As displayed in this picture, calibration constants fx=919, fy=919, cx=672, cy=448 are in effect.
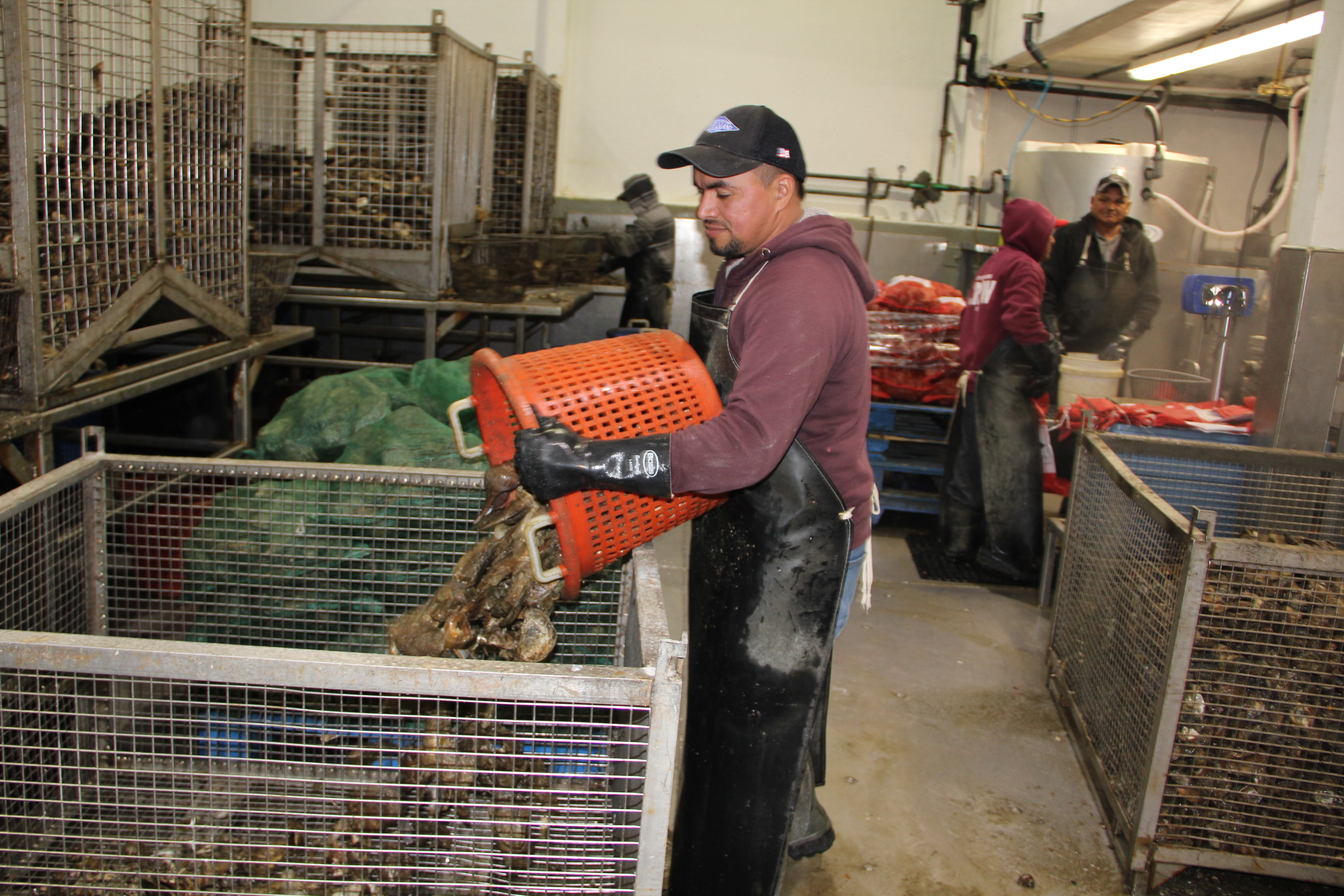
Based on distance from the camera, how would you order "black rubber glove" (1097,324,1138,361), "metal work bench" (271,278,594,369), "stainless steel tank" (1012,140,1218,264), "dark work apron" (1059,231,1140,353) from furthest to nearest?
"stainless steel tank" (1012,140,1218,264), "metal work bench" (271,278,594,369), "black rubber glove" (1097,324,1138,361), "dark work apron" (1059,231,1140,353)

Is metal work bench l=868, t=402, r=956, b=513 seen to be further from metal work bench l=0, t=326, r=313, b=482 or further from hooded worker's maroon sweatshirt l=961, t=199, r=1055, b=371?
metal work bench l=0, t=326, r=313, b=482

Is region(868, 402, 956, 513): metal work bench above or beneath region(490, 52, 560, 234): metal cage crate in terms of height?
beneath

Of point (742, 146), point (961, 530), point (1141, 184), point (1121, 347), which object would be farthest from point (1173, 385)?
point (742, 146)

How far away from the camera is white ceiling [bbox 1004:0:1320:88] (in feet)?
16.3

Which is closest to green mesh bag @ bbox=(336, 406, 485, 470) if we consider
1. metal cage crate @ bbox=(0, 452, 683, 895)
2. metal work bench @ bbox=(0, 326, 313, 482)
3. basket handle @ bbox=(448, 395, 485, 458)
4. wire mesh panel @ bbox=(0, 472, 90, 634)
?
metal cage crate @ bbox=(0, 452, 683, 895)

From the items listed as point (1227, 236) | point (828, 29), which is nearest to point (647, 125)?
point (828, 29)

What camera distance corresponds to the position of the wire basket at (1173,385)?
500 centimetres

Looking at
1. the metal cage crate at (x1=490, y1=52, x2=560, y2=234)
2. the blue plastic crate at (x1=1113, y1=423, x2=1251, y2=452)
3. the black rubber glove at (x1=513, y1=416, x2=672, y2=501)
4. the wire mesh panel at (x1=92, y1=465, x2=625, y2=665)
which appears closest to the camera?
the black rubber glove at (x1=513, y1=416, x2=672, y2=501)

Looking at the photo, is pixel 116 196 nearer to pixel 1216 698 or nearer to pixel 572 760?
pixel 572 760

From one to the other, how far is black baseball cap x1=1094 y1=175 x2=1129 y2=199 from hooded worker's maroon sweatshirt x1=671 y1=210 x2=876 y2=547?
3.63m

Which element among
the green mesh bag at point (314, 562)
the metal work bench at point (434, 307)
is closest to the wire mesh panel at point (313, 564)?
the green mesh bag at point (314, 562)

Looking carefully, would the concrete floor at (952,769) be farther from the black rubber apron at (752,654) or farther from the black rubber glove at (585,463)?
the black rubber glove at (585,463)

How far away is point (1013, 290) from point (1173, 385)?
1.33 m

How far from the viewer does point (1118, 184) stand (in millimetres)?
4844
